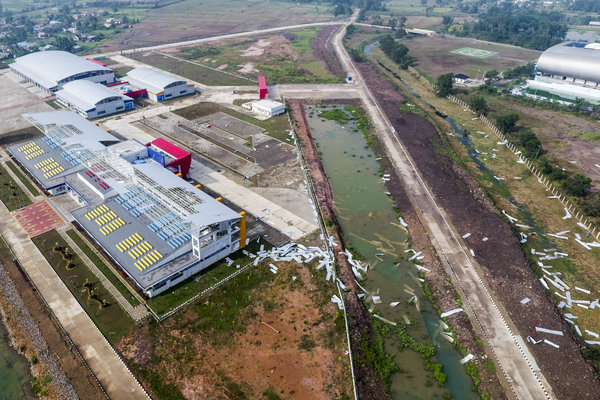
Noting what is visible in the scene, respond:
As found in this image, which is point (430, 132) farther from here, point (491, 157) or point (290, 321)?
point (290, 321)

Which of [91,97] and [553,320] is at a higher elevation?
[91,97]

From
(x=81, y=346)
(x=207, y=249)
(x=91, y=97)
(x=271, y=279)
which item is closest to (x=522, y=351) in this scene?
(x=271, y=279)

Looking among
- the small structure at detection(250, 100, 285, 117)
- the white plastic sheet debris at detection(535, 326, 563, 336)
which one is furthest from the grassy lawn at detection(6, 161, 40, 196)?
the white plastic sheet debris at detection(535, 326, 563, 336)

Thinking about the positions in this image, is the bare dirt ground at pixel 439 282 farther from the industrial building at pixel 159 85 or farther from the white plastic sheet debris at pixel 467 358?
the industrial building at pixel 159 85

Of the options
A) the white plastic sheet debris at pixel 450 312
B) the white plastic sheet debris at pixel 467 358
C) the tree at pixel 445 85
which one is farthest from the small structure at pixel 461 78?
the white plastic sheet debris at pixel 467 358

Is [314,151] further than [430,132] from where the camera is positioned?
No
